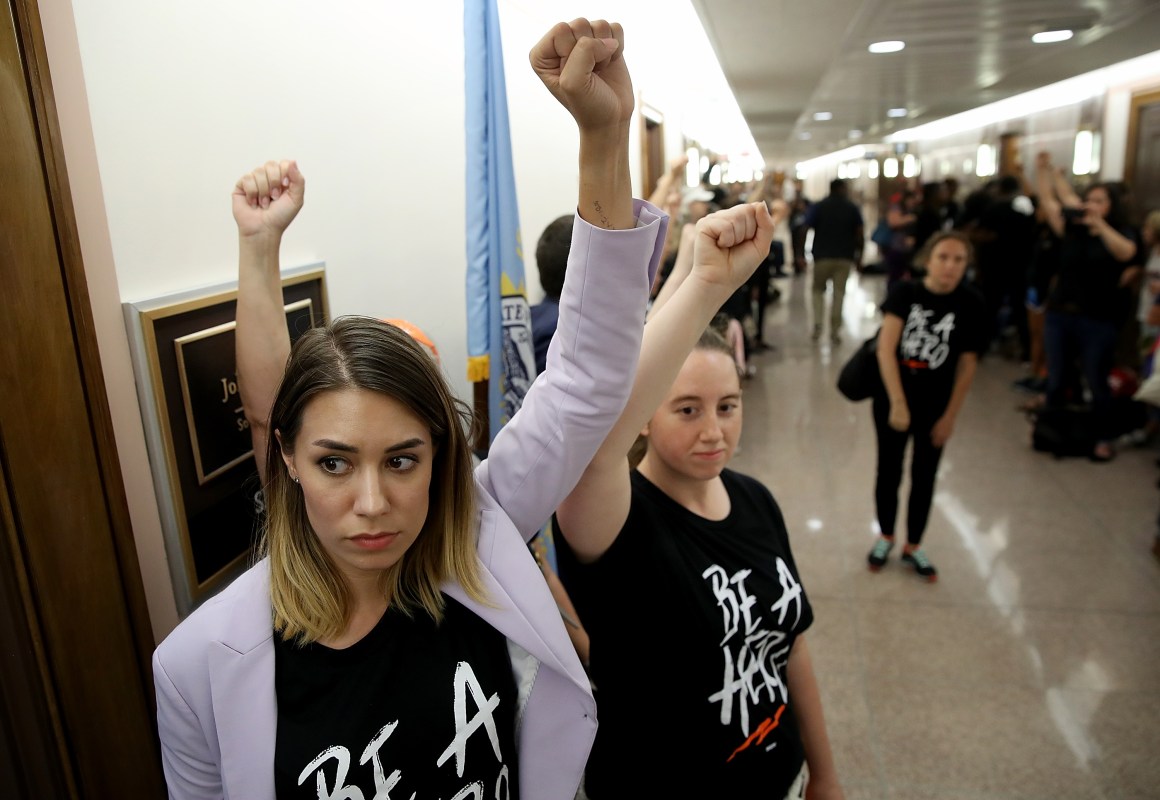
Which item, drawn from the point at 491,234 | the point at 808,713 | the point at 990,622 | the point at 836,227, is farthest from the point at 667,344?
the point at 836,227

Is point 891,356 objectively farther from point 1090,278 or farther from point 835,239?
point 835,239

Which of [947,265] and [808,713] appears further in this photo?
[947,265]

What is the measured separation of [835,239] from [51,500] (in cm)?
861

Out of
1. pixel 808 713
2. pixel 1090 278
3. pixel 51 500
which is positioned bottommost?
pixel 808 713

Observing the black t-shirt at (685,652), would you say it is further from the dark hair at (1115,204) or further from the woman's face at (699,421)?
the dark hair at (1115,204)

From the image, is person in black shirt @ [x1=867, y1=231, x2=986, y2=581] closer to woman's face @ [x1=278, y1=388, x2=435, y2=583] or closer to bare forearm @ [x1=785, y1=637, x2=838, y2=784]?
bare forearm @ [x1=785, y1=637, x2=838, y2=784]

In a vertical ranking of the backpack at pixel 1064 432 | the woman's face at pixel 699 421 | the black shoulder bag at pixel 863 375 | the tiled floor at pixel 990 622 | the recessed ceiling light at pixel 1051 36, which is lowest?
the tiled floor at pixel 990 622

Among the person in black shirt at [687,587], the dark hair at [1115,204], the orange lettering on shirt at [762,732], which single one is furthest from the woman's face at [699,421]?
→ the dark hair at [1115,204]

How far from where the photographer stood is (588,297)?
3.27ft

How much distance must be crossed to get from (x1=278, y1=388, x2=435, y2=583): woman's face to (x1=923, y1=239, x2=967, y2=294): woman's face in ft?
10.3

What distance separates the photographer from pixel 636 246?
98 cm

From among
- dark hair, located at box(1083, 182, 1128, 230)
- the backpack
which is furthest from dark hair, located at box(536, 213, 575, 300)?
dark hair, located at box(1083, 182, 1128, 230)

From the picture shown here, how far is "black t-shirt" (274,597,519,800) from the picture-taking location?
96cm

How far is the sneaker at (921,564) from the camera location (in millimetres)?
3889
